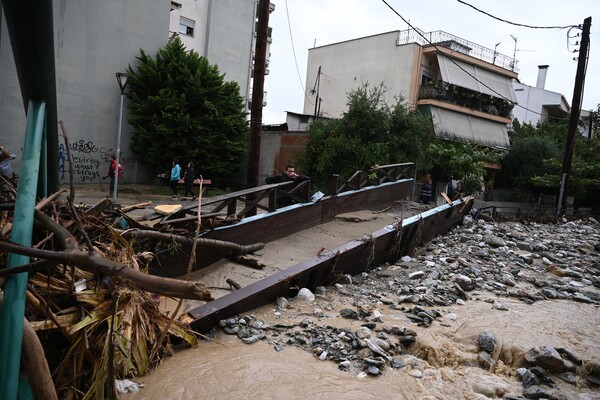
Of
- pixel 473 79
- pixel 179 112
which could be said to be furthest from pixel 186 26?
pixel 473 79

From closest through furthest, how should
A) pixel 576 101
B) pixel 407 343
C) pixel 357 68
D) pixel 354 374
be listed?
1. pixel 354 374
2. pixel 407 343
3. pixel 576 101
4. pixel 357 68

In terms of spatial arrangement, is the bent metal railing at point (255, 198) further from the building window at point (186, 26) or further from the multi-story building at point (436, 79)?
the building window at point (186, 26)

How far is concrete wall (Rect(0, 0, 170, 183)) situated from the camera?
56.2ft

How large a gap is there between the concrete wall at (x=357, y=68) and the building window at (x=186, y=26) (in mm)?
9565

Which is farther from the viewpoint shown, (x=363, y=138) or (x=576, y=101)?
(x=576, y=101)

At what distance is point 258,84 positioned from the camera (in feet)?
28.1

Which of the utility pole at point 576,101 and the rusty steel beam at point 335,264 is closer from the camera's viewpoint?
the rusty steel beam at point 335,264

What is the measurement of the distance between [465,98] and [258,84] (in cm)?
2157

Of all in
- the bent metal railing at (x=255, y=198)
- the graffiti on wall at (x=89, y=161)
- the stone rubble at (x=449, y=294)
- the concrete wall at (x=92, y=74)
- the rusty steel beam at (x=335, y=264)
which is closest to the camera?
the stone rubble at (x=449, y=294)

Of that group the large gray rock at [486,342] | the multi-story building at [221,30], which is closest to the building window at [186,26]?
the multi-story building at [221,30]

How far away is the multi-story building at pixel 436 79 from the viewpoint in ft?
82.0

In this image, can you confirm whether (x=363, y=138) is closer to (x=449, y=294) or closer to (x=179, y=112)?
(x=179, y=112)

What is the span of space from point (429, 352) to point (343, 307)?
1304 mm

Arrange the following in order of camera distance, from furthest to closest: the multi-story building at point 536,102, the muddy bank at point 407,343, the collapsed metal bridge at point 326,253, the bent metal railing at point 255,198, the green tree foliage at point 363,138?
the multi-story building at point 536,102 < the green tree foliage at point 363,138 < the bent metal railing at point 255,198 < the collapsed metal bridge at point 326,253 < the muddy bank at point 407,343
